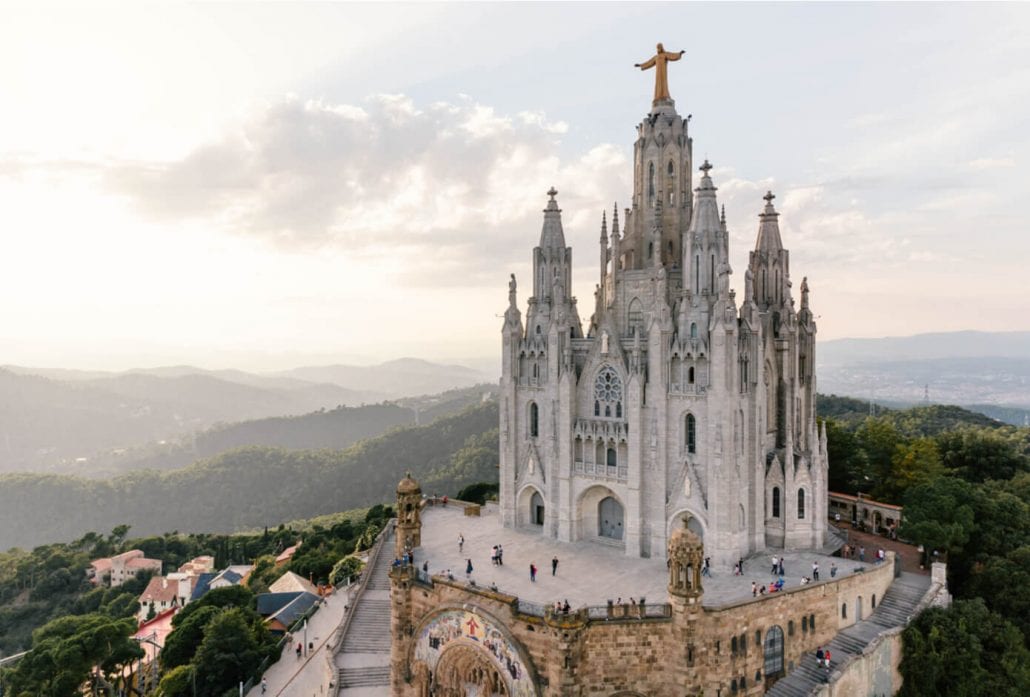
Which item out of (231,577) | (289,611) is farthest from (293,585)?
(231,577)

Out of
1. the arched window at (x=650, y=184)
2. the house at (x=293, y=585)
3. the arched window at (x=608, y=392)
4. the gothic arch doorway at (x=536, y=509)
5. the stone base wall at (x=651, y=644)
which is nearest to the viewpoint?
the stone base wall at (x=651, y=644)

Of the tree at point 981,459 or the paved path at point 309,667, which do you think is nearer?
the paved path at point 309,667

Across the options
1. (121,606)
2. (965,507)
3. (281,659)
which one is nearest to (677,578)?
(965,507)

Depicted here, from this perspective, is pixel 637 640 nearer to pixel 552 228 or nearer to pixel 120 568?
pixel 552 228

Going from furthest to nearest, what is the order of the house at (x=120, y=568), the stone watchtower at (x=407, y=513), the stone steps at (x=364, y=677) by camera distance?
the house at (x=120, y=568) → the stone watchtower at (x=407, y=513) → the stone steps at (x=364, y=677)

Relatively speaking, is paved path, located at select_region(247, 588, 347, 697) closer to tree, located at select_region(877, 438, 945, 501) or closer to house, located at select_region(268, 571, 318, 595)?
house, located at select_region(268, 571, 318, 595)

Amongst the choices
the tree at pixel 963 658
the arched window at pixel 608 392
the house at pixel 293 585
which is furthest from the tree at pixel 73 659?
the tree at pixel 963 658

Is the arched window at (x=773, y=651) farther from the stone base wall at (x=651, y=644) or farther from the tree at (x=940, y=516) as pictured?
the tree at (x=940, y=516)

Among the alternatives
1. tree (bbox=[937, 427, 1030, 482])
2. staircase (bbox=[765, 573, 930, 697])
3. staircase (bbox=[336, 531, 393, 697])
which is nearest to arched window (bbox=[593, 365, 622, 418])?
staircase (bbox=[765, 573, 930, 697])
